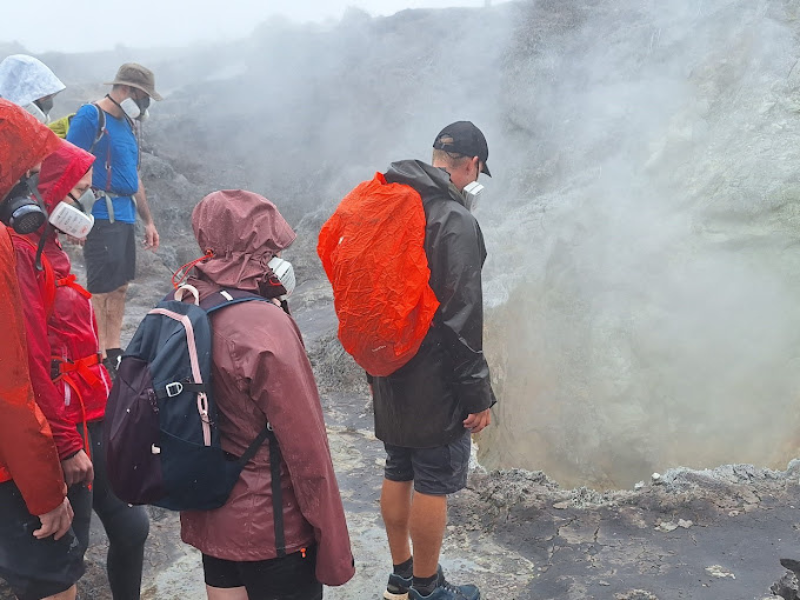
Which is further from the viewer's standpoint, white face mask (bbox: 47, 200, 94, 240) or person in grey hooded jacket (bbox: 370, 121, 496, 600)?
person in grey hooded jacket (bbox: 370, 121, 496, 600)

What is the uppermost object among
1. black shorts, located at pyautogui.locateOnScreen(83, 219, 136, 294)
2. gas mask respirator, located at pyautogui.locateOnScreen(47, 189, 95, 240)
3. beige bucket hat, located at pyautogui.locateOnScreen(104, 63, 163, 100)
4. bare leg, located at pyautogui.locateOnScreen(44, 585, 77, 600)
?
beige bucket hat, located at pyautogui.locateOnScreen(104, 63, 163, 100)

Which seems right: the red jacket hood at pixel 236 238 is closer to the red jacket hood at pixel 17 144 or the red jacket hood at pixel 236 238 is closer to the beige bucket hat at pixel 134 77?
the red jacket hood at pixel 17 144

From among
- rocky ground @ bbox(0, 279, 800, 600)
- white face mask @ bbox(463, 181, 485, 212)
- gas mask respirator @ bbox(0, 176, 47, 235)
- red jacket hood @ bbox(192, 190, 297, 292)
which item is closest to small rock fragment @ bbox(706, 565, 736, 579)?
rocky ground @ bbox(0, 279, 800, 600)

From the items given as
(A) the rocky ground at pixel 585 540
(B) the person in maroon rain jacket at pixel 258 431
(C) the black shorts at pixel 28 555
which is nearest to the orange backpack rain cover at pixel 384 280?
(B) the person in maroon rain jacket at pixel 258 431

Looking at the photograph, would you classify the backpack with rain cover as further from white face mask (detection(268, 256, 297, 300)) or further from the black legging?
the black legging

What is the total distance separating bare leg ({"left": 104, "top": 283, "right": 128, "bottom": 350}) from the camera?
4.55 meters

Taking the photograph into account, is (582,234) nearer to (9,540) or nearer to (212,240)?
(212,240)

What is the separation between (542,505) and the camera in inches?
147

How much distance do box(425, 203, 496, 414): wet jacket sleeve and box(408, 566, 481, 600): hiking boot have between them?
797 millimetres

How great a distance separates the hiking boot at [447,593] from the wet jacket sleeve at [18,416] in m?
1.49

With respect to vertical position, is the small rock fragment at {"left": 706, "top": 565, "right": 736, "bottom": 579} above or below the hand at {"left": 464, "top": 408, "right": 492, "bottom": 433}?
below

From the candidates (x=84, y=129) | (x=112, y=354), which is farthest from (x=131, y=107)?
(x=112, y=354)

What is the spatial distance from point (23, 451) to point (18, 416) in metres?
0.10

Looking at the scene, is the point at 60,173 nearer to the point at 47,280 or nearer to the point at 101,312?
the point at 47,280
